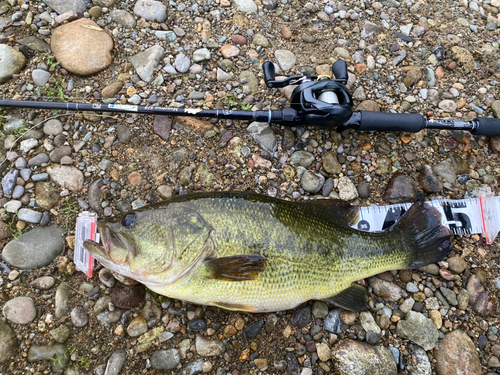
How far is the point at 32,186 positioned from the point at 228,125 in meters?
2.31

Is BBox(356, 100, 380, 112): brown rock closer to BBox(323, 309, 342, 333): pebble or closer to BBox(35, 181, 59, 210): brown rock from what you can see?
BBox(323, 309, 342, 333): pebble

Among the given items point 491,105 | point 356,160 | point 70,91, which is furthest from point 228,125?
point 491,105

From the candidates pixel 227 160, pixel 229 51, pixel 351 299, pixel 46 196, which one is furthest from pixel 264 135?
pixel 46 196

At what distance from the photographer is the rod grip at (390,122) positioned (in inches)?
141

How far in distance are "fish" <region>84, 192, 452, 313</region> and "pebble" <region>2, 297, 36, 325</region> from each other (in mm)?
1034

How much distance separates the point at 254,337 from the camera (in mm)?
3199

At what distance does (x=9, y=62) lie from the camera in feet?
12.4

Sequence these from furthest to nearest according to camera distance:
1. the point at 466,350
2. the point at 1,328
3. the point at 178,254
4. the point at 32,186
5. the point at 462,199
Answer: the point at 462,199 → the point at 32,186 → the point at 466,350 → the point at 1,328 → the point at 178,254

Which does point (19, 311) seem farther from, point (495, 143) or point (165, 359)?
point (495, 143)

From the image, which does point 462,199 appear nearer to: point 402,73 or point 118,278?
point 402,73

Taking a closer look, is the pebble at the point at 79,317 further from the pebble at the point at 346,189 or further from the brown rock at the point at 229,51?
the brown rock at the point at 229,51

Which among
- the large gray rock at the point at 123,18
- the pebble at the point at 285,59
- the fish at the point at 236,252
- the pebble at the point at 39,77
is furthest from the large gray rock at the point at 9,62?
the pebble at the point at 285,59

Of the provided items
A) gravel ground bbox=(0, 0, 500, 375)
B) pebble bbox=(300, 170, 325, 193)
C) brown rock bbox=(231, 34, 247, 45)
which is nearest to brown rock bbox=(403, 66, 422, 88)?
gravel ground bbox=(0, 0, 500, 375)

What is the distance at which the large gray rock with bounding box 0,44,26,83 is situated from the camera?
3753 millimetres
